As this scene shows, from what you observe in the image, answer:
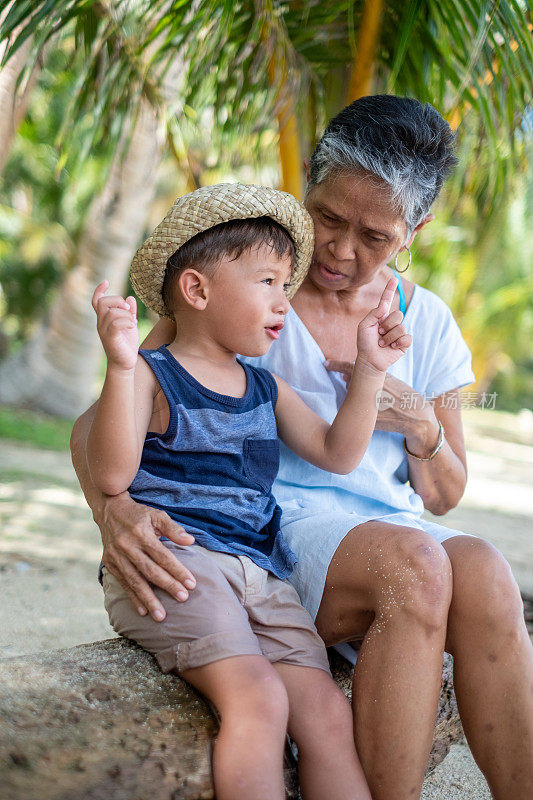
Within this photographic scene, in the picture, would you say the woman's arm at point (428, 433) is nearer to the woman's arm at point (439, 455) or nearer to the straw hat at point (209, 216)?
the woman's arm at point (439, 455)

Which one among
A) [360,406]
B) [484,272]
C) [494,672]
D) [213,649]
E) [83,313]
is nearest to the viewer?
[213,649]

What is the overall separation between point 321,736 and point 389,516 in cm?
73

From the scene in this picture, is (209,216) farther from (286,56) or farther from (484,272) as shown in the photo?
(484,272)

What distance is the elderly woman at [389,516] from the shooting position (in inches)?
70.7

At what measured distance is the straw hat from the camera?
2.06 meters

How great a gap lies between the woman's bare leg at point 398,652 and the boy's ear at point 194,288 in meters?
0.74

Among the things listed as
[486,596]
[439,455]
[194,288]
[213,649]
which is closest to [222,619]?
[213,649]

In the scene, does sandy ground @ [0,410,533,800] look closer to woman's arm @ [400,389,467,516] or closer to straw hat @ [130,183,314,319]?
woman's arm @ [400,389,467,516]

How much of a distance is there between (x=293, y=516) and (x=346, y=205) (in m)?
0.91

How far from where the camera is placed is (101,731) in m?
1.65

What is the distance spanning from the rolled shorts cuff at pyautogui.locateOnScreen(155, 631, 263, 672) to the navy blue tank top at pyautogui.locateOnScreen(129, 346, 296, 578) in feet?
0.79

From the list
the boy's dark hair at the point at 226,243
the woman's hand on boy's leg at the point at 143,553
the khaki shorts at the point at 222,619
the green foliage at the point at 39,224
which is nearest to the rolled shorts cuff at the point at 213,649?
the khaki shorts at the point at 222,619

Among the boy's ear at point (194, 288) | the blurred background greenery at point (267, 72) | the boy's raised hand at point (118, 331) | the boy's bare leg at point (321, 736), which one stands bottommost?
the boy's bare leg at point (321, 736)

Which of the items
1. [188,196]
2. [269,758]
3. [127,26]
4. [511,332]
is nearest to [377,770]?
[269,758]
